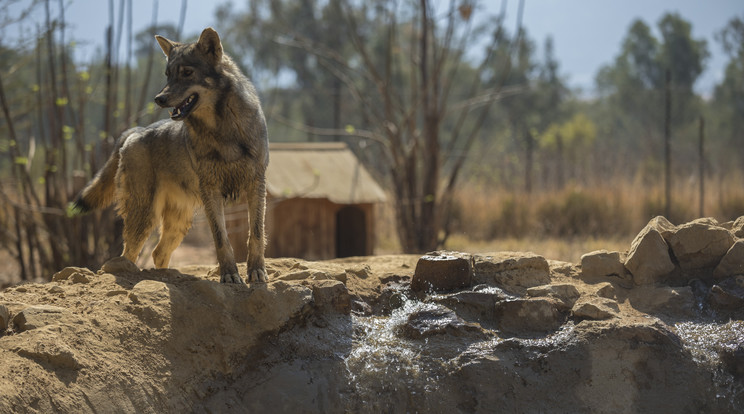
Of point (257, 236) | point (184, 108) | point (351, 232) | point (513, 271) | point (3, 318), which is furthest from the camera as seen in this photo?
point (351, 232)

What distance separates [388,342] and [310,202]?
20.4 feet

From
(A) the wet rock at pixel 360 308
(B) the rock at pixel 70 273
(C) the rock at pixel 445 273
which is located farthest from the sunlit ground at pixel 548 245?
(B) the rock at pixel 70 273

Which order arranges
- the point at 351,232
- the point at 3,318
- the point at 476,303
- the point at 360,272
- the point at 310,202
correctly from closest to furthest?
the point at 3,318 → the point at 476,303 → the point at 360,272 → the point at 310,202 → the point at 351,232

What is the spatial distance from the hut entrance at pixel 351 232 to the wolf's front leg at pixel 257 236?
6174 mm

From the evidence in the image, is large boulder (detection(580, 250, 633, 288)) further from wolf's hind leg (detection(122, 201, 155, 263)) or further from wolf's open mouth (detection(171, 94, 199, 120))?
wolf's hind leg (detection(122, 201, 155, 263))

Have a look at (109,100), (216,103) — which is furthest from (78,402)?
(109,100)

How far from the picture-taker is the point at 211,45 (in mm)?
4352

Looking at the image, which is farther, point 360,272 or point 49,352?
point 360,272

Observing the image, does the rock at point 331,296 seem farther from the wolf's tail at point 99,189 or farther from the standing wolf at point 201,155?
the wolf's tail at point 99,189

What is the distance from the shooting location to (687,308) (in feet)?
14.4

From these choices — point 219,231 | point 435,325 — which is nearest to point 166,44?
point 219,231

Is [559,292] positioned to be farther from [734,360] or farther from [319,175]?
[319,175]

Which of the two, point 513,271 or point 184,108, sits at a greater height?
point 184,108

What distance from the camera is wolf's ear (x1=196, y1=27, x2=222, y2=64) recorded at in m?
4.32
